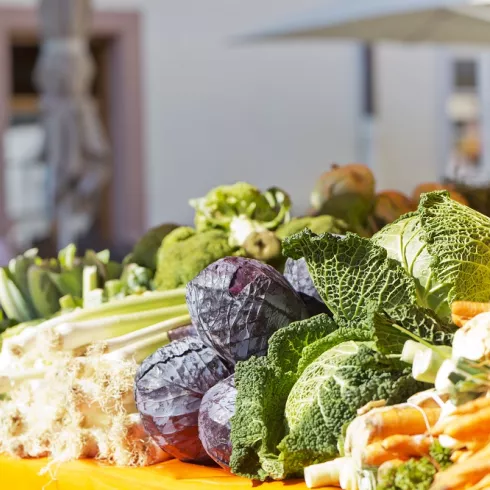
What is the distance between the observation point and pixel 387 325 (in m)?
1.48

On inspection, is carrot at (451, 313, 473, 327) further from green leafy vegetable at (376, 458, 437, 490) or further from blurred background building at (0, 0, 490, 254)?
blurred background building at (0, 0, 490, 254)

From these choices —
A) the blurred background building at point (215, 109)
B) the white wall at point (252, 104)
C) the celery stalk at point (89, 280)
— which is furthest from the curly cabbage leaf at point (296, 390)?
the white wall at point (252, 104)

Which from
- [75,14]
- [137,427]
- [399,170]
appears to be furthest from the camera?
[399,170]

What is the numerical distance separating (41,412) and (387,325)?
86 centimetres

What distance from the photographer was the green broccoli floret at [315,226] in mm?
2279

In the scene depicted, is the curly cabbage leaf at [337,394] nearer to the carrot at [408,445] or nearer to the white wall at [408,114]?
the carrot at [408,445]

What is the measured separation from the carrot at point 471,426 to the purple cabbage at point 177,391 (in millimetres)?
613

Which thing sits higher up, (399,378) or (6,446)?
(399,378)

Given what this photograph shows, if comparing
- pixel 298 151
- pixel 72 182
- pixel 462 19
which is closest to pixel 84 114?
pixel 72 182

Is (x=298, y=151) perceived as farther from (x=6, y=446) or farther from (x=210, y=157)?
(x=6, y=446)

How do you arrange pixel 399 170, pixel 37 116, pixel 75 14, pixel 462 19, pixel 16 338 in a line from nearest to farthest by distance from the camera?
pixel 16 338 → pixel 75 14 → pixel 462 19 → pixel 37 116 → pixel 399 170

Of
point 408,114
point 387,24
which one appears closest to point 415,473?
point 387,24

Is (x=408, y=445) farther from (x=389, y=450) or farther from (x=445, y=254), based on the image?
(x=445, y=254)

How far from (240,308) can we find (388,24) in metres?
4.21
